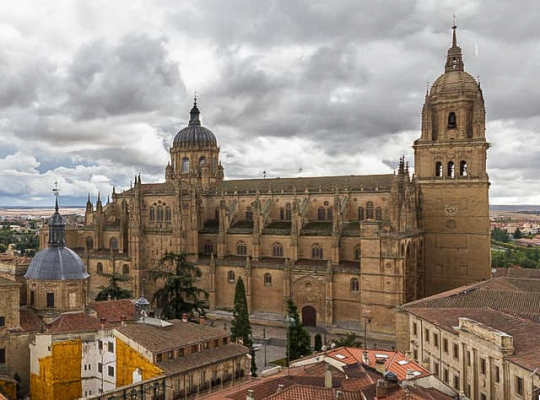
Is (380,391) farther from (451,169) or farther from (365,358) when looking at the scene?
(451,169)

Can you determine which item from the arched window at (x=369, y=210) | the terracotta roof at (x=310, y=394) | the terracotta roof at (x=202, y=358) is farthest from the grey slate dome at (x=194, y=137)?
the terracotta roof at (x=310, y=394)

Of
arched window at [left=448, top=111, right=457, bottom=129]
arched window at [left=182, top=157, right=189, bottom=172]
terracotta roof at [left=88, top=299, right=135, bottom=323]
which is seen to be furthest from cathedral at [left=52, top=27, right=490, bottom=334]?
terracotta roof at [left=88, top=299, right=135, bottom=323]

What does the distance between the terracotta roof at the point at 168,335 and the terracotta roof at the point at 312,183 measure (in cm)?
3410

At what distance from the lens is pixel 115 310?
148 feet

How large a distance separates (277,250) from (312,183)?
10.9 metres

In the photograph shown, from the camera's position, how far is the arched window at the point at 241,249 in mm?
70812

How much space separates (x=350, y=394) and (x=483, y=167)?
44947mm

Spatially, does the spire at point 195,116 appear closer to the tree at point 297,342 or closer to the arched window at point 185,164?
the arched window at point 185,164

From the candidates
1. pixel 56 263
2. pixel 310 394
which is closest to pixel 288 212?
pixel 56 263

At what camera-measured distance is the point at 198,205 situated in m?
75.9

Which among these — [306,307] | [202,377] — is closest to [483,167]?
[306,307]

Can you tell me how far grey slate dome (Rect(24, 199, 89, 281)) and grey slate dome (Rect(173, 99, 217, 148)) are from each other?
40785 mm

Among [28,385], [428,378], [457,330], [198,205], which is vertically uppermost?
[198,205]

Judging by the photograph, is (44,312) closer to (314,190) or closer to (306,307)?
(306,307)
